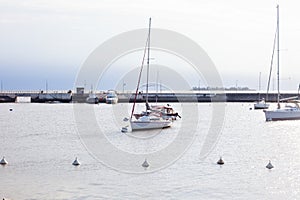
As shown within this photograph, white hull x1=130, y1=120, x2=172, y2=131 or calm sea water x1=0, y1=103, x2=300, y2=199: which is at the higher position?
white hull x1=130, y1=120, x2=172, y2=131

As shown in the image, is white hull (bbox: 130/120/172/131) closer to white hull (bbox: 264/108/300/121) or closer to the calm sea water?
the calm sea water

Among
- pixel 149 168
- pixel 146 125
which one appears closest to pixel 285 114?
pixel 146 125

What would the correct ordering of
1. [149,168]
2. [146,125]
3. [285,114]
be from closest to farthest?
[149,168], [146,125], [285,114]

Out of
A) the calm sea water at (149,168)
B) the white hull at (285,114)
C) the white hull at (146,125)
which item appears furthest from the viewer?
the white hull at (285,114)

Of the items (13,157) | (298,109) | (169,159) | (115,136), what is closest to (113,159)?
(169,159)

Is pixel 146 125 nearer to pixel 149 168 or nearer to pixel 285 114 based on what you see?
pixel 149 168

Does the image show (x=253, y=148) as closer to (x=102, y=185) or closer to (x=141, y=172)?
(x=141, y=172)

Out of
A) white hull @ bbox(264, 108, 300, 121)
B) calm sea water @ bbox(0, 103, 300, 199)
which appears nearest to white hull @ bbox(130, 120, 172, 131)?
calm sea water @ bbox(0, 103, 300, 199)

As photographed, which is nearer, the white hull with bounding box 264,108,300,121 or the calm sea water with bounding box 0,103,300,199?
the calm sea water with bounding box 0,103,300,199

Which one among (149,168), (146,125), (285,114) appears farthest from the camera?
(285,114)

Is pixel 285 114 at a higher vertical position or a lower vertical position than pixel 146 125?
higher

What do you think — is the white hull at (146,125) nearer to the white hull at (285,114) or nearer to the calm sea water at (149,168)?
the calm sea water at (149,168)

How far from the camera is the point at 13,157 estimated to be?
1224 inches

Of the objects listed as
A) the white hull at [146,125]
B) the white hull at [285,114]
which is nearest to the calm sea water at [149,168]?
the white hull at [146,125]
